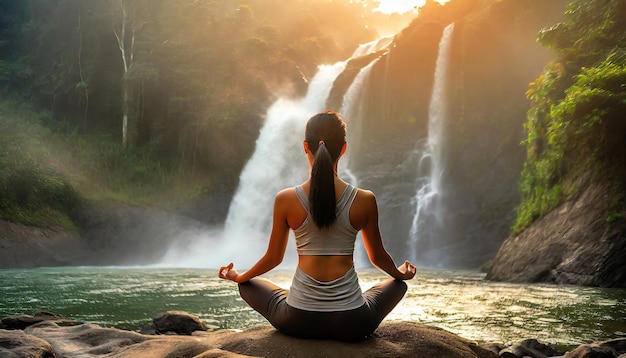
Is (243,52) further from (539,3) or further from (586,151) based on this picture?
(586,151)

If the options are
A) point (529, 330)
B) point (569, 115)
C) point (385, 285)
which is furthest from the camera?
point (569, 115)

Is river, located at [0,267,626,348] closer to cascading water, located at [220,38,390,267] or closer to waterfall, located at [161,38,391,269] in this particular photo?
waterfall, located at [161,38,391,269]

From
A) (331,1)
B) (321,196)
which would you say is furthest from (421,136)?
(331,1)

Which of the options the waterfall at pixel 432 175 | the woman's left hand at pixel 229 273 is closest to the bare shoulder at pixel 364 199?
the woman's left hand at pixel 229 273

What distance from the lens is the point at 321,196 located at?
265cm

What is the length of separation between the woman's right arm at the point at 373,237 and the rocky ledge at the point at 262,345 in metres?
0.42

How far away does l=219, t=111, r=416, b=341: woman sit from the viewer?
2701 mm

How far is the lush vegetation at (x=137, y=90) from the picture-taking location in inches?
1012

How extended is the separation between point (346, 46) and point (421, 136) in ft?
74.3

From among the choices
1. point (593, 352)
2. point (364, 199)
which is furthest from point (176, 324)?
point (593, 352)

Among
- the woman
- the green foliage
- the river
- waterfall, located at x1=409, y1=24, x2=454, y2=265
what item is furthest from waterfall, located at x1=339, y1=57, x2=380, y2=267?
the woman

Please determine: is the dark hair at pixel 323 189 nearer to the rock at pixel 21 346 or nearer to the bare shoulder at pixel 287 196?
the bare shoulder at pixel 287 196

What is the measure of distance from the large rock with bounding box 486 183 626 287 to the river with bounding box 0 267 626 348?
1.93ft

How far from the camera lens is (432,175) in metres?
20.7
